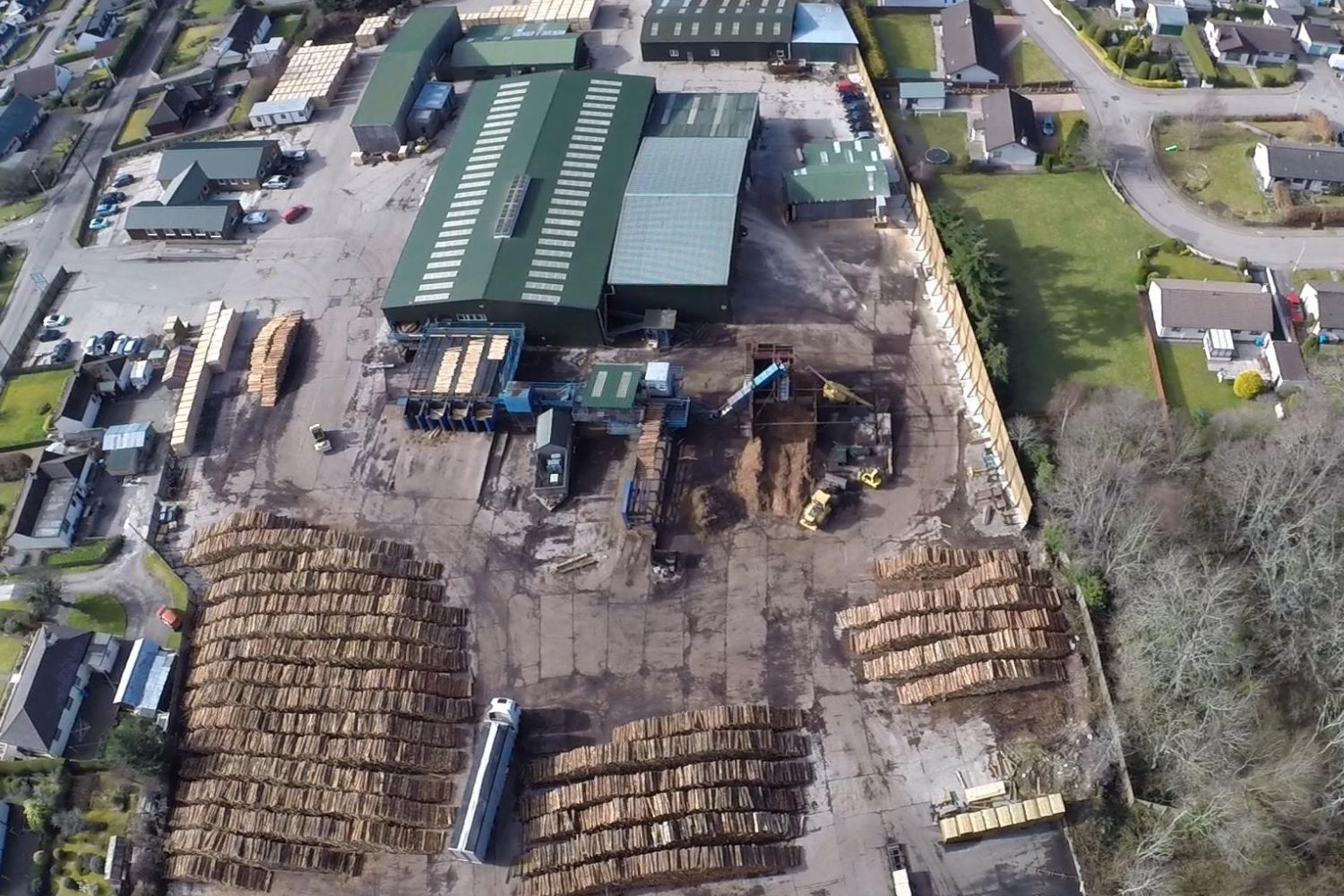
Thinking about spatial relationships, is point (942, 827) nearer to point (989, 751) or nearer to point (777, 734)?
point (989, 751)

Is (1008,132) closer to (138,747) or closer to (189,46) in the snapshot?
(138,747)

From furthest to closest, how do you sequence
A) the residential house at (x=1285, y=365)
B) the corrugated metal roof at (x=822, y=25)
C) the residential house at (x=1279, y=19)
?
the residential house at (x=1279, y=19) → the corrugated metal roof at (x=822, y=25) → the residential house at (x=1285, y=365)

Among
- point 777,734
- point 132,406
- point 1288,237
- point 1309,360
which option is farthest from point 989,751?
point 132,406

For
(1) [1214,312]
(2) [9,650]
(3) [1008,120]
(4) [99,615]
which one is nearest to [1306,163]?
(1) [1214,312]

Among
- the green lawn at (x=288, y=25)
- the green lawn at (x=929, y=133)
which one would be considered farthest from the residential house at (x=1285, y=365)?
the green lawn at (x=288, y=25)

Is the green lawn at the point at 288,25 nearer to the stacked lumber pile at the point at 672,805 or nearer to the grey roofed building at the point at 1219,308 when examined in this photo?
the stacked lumber pile at the point at 672,805
